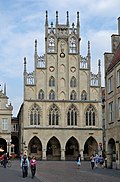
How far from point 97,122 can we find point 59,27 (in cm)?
1752

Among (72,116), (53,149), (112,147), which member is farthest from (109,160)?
(53,149)

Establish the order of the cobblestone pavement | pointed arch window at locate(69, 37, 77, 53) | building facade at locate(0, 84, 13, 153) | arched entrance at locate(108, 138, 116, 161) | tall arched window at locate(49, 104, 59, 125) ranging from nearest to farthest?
the cobblestone pavement
arched entrance at locate(108, 138, 116, 161)
tall arched window at locate(49, 104, 59, 125)
pointed arch window at locate(69, 37, 77, 53)
building facade at locate(0, 84, 13, 153)

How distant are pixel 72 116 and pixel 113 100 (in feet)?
111

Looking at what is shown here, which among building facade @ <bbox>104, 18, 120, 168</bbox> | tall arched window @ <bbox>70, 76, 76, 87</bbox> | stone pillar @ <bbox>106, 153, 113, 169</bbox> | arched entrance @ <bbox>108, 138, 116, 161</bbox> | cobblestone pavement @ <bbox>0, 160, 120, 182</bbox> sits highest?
tall arched window @ <bbox>70, 76, 76, 87</bbox>

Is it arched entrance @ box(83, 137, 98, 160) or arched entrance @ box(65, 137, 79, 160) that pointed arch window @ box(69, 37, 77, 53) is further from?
arched entrance @ box(83, 137, 98, 160)

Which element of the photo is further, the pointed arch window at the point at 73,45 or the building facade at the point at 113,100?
the pointed arch window at the point at 73,45

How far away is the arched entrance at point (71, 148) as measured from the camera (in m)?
70.7

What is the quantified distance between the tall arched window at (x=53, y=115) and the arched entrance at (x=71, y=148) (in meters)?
4.14

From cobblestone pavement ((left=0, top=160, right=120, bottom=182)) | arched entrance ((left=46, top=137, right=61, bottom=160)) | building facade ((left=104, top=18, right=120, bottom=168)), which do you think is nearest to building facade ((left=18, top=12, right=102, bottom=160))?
arched entrance ((left=46, top=137, right=61, bottom=160))

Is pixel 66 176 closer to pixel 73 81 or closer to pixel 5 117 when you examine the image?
pixel 73 81

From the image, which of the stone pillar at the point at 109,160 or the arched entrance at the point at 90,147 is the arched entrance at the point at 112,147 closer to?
the stone pillar at the point at 109,160

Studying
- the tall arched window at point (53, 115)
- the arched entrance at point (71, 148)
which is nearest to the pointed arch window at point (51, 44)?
the tall arched window at point (53, 115)

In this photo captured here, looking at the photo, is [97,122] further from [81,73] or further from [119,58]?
[119,58]

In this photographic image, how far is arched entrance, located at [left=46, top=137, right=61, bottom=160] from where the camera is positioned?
6977 centimetres
